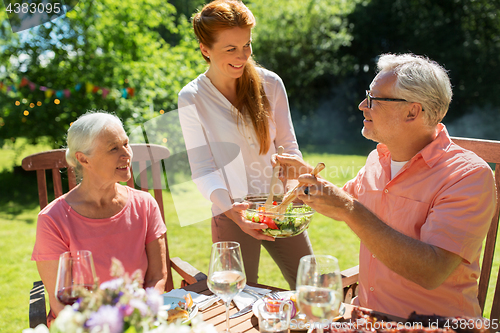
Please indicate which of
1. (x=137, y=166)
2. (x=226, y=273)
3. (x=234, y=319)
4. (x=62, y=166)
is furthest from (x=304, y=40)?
(x=226, y=273)

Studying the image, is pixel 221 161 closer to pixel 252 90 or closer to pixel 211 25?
pixel 252 90

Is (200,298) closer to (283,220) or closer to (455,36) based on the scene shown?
(283,220)

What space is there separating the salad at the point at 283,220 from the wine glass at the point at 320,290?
0.69 metres

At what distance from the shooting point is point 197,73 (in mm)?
7660

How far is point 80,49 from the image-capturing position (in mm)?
7176

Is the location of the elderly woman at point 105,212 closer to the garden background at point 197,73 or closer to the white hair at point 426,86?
the white hair at point 426,86

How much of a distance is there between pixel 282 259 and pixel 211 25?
1.45m

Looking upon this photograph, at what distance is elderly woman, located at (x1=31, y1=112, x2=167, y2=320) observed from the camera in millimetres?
2088

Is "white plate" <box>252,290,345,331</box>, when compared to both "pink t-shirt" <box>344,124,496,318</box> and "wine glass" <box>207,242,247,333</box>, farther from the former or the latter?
"pink t-shirt" <box>344,124,496,318</box>

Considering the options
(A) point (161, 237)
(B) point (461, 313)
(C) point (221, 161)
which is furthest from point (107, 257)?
(B) point (461, 313)

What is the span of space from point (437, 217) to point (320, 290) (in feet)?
2.65

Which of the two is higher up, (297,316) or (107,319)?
(107,319)

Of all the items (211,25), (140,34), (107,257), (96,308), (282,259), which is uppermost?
(140,34)

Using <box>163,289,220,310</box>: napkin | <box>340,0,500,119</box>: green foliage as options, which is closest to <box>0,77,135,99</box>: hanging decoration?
<box>163,289,220,310</box>: napkin
